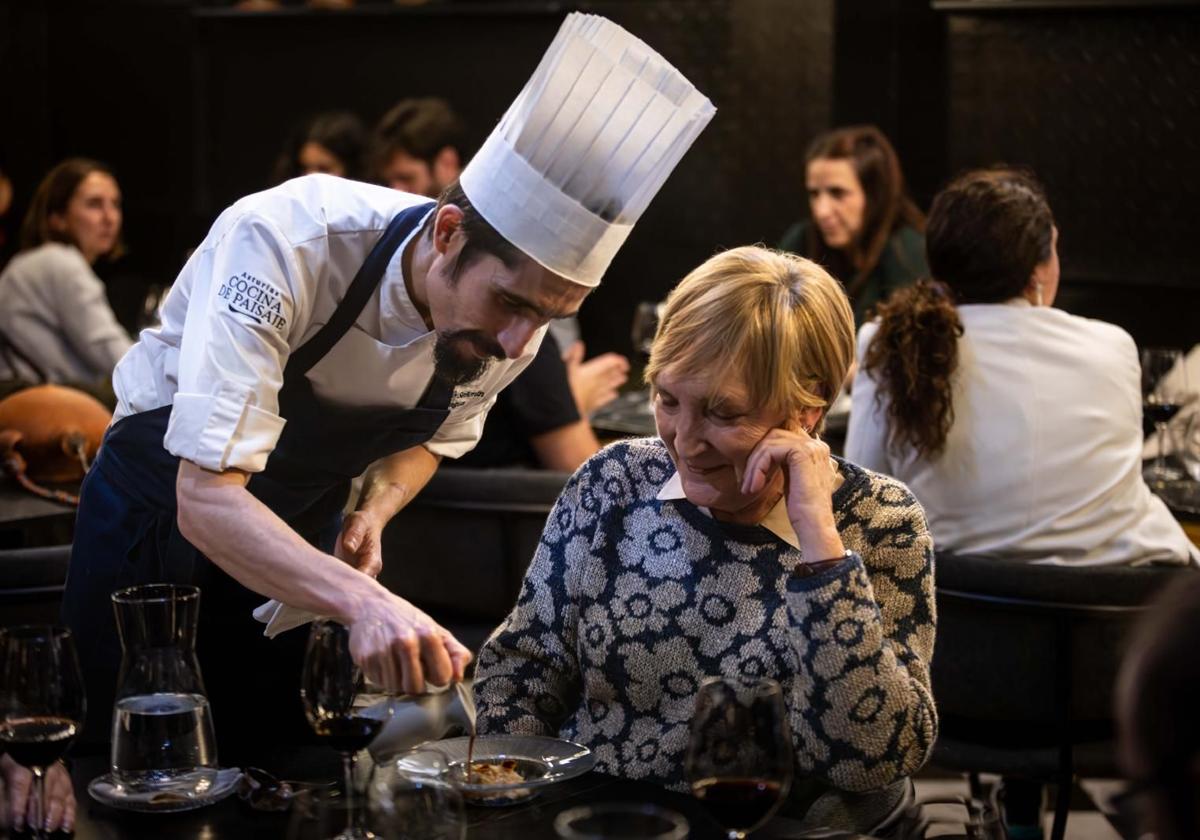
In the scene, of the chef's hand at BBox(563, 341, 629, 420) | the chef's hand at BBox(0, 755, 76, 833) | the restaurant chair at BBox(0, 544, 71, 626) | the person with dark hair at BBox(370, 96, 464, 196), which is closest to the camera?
the chef's hand at BBox(0, 755, 76, 833)

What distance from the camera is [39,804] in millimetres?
1495

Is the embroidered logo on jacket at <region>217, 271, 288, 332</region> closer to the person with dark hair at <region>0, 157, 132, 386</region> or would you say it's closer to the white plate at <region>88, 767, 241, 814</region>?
the white plate at <region>88, 767, 241, 814</region>

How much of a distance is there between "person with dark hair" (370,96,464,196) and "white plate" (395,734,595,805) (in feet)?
13.0

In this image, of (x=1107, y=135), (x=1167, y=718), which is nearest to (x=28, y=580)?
(x=1167, y=718)

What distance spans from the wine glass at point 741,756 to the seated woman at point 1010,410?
1509mm

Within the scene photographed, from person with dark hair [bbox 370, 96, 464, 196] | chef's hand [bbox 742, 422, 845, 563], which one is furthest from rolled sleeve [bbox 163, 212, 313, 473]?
person with dark hair [bbox 370, 96, 464, 196]

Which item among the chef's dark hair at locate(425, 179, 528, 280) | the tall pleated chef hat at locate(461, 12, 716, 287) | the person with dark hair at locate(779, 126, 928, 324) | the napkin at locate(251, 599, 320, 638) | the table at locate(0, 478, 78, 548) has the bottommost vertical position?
the napkin at locate(251, 599, 320, 638)

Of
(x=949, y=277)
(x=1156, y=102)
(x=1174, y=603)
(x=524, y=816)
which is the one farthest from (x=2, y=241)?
(x=1174, y=603)

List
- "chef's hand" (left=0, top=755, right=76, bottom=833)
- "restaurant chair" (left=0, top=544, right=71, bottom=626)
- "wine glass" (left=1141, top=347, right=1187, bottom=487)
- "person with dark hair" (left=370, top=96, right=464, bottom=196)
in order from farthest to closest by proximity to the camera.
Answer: "person with dark hair" (left=370, top=96, right=464, bottom=196), "wine glass" (left=1141, top=347, right=1187, bottom=487), "restaurant chair" (left=0, top=544, right=71, bottom=626), "chef's hand" (left=0, top=755, right=76, bottom=833)

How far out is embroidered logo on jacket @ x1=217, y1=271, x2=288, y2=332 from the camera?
1757 millimetres

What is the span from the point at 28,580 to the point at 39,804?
902 millimetres

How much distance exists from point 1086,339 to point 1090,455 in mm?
210

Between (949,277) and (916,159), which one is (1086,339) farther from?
(916,159)

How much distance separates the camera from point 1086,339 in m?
2.88
